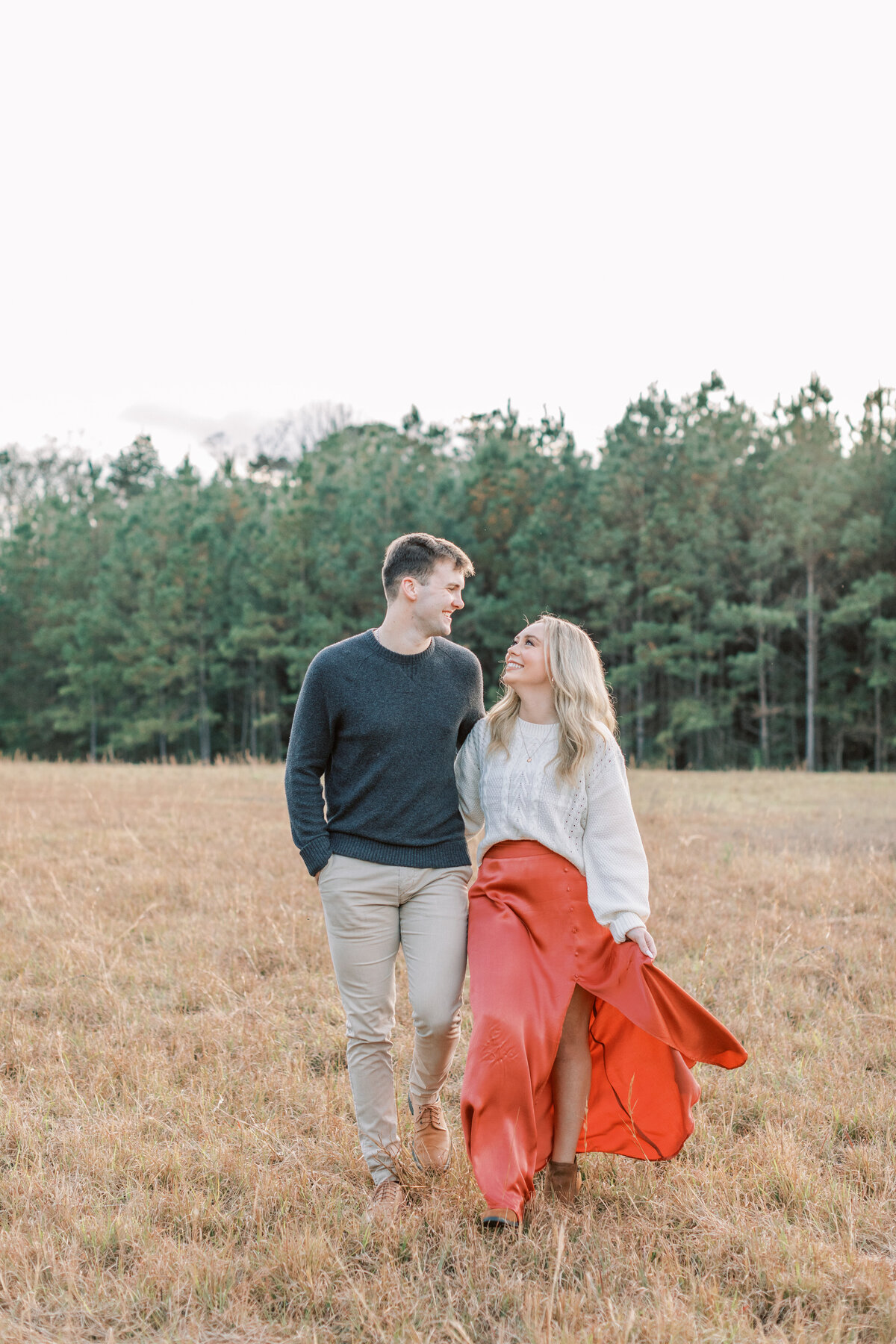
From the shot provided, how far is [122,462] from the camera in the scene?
58188 millimetres

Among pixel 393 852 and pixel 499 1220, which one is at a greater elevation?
pixel 393 852

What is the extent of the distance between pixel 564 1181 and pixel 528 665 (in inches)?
71.4

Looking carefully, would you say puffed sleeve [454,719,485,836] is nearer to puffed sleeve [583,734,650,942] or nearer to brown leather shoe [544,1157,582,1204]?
puffed sleeve [583,734,650,942]

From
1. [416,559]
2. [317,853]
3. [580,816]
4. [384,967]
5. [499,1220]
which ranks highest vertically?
[416,559]

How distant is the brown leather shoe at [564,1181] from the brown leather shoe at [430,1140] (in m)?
0.41

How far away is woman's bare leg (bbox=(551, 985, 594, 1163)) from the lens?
341cm

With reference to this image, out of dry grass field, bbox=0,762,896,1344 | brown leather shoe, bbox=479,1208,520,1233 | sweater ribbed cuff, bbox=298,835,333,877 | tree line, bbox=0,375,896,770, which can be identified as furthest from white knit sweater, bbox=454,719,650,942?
tree line, bbox=0,375,896,770

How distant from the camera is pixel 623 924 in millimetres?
3379

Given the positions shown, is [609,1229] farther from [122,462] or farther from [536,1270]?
[122,462]

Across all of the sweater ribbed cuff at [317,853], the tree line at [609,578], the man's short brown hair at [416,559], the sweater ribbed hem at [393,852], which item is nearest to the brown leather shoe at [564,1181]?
the sweater ribbed hem at [393,852]

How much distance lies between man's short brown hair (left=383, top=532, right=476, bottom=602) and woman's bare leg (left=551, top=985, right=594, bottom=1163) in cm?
158

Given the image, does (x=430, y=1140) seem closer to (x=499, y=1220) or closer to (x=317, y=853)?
(x=499, y=1220)

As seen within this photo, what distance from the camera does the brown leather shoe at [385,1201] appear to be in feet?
10.5

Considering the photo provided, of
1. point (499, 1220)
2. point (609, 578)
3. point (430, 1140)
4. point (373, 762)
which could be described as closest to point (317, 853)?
point (373, 762)
